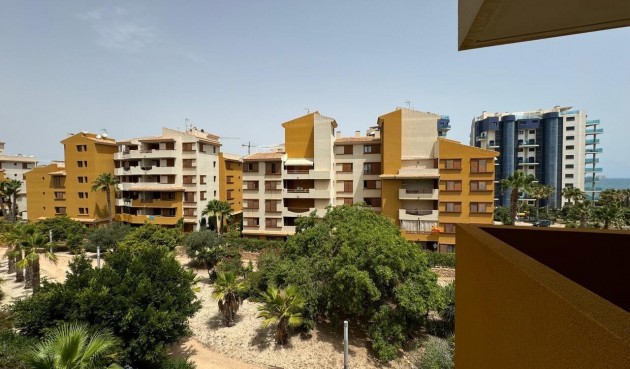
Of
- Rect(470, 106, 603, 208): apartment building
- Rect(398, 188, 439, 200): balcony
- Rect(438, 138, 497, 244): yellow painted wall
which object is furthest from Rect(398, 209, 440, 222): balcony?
Rect(470, 106, 603, 208): apartment building

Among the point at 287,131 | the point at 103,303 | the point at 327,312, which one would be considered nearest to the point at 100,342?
the point at 103,303

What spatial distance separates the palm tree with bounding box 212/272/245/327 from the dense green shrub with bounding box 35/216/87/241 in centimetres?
2784

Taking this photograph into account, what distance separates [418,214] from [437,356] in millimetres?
17816

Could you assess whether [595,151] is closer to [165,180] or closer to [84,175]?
[165,180]

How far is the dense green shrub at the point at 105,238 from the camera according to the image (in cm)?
3094

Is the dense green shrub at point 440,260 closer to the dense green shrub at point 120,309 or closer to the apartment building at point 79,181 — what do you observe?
the dense green shrub at point 120,309

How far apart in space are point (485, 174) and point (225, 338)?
93.6 ft

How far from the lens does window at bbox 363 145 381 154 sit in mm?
33875

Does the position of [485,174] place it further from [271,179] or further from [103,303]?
[103,303]

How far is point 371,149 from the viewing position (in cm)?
3412

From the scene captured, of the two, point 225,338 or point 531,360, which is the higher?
point 531,360

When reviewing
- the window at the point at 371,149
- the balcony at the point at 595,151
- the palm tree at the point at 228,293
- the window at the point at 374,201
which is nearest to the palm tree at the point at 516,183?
the window at the point at 374,201

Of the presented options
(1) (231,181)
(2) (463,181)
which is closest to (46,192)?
(1) (231,181)

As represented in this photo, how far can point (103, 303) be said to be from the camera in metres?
11.5
